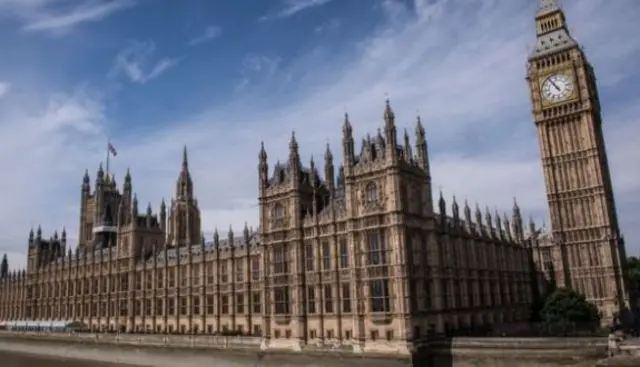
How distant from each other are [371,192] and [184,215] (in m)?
70.0

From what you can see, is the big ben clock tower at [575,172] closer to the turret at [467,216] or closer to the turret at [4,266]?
the turret at [467,216]

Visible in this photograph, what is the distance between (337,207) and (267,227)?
32.7 feet

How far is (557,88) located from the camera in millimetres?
94188

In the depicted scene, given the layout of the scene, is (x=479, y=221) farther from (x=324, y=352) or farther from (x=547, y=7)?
(x=547, y=7)

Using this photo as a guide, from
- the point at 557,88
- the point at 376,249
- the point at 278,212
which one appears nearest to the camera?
the point at 376,249

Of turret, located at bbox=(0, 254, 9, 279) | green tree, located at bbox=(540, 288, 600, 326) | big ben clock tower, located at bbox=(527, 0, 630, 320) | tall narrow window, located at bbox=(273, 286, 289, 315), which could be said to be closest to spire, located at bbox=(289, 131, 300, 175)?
tall narrow window, located at bbox=(273, 286, 289, 315)

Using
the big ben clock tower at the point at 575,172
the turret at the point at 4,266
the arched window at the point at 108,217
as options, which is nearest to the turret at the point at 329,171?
the big ben clock tower at the point at 575,172

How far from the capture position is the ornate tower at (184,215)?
111850 millimetres

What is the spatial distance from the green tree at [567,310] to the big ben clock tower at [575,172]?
43.0 ft

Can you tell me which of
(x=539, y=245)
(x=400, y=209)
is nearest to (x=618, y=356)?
(x=400, y=209)

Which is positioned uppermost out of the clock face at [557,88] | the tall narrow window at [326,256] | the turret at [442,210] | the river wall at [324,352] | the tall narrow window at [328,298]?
the clock face at [557,88]

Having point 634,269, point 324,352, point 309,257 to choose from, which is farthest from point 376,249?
point 634,269

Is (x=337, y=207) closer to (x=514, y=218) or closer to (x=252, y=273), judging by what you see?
(x=252, y=273)

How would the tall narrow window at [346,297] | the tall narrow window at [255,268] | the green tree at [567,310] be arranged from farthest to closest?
the tall narrow window at [255,268] → the green tree at [567,310] → the tall narrow window at [346,297]
